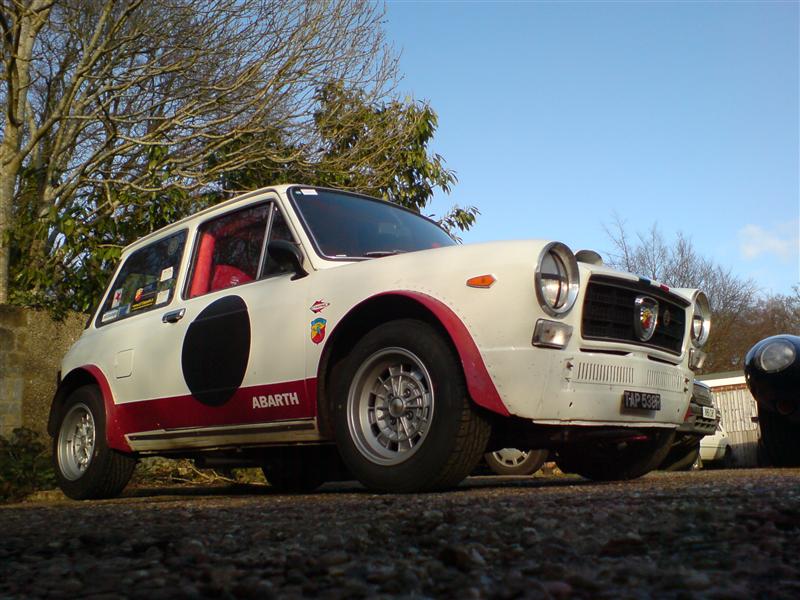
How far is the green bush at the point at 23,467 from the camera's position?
658 centimetres

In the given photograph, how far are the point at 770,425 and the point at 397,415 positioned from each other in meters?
3.98

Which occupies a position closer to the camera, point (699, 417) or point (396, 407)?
point (396, 407)

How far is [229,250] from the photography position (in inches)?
224

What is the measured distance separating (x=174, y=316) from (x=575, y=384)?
281cm

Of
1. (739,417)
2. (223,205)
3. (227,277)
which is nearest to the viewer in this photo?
(227,277)

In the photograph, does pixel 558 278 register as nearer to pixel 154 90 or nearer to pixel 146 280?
pixel 146 280

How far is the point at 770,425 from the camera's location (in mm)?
6836

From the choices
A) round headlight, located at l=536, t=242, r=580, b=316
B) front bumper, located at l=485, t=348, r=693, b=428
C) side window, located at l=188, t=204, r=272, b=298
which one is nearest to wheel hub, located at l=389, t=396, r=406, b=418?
front bumper, located at l=485, t=348, r=693, b=428

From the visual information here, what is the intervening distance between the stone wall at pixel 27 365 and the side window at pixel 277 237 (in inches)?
168

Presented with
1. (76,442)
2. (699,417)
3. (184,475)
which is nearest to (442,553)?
(76,442)

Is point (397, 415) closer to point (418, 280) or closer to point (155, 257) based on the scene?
point (418, 280)

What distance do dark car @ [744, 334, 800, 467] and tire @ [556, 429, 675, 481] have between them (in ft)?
4.14

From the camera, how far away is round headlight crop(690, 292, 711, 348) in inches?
205

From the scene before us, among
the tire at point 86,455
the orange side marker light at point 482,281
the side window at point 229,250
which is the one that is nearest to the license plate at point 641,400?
the orange side marker light at point 482,281
